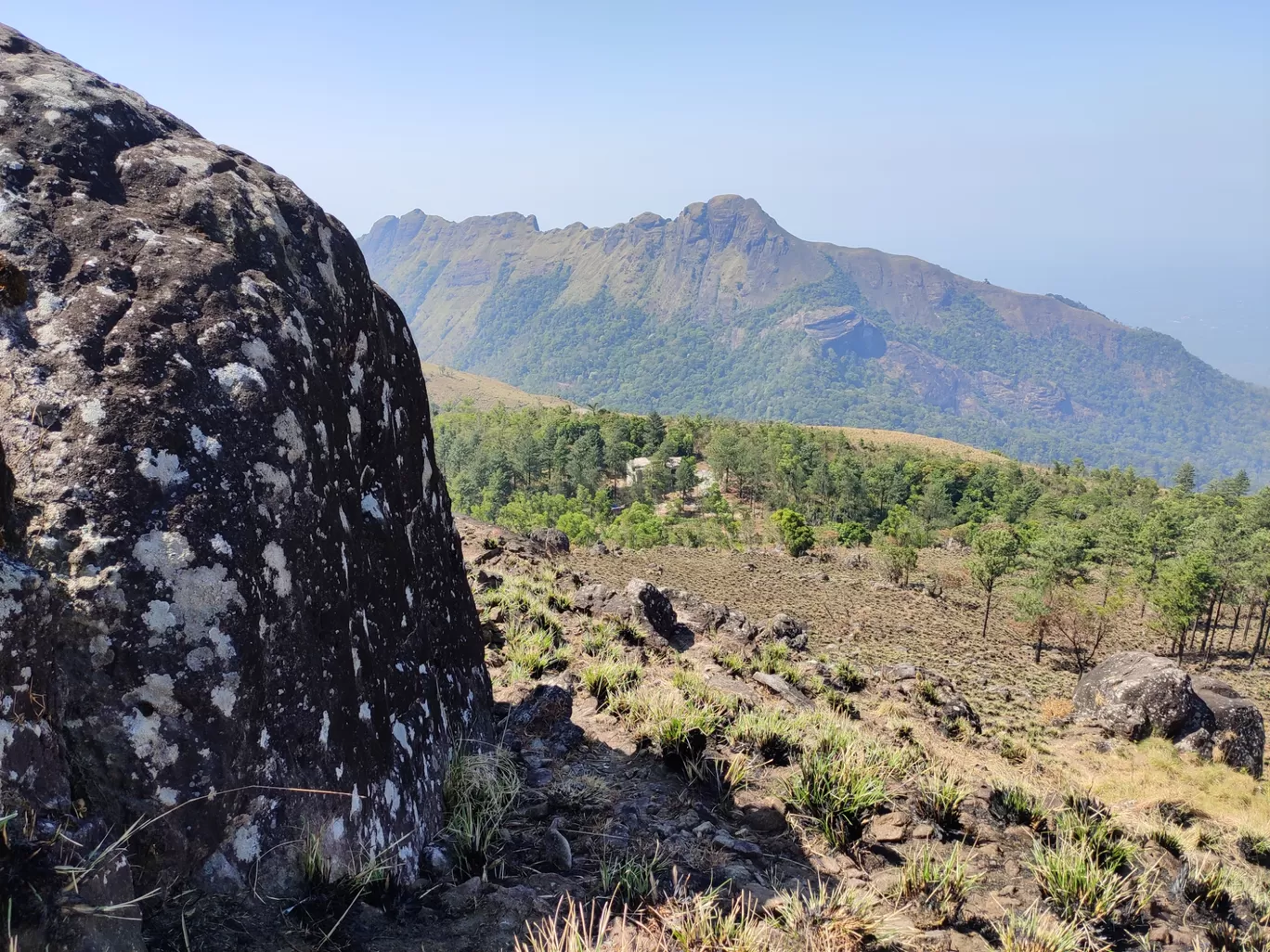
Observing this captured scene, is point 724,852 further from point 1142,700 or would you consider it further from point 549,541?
point 549,541

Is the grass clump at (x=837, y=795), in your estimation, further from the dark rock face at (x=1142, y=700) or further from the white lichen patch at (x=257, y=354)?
the dark rock face at (x=1142, y=700)

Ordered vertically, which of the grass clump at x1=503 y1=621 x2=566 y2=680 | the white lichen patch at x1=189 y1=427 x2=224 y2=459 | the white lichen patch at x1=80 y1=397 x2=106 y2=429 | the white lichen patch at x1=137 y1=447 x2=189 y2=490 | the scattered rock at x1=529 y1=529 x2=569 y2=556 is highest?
the white lichen patch at x1=80 y1=397 x2=106 y2=429

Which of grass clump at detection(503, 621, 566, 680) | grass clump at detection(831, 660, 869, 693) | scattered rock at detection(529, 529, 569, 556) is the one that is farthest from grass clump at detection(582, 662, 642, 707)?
scattered rock at detection(529, 529, 569, 556)

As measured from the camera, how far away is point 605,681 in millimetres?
8602

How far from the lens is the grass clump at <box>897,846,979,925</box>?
461cm

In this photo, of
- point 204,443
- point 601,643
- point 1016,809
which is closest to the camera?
point 204,443

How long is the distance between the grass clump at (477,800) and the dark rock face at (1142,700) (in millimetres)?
21280

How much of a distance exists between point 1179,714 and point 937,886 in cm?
1981

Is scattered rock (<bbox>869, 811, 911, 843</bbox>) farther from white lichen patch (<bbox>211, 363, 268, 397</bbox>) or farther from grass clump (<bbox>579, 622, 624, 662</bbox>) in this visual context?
white lichen patch (<bbox>211, 363, 268, 397</bbox>)

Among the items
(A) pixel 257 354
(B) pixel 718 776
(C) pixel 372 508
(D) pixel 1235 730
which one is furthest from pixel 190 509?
(D) pixel 1235 730

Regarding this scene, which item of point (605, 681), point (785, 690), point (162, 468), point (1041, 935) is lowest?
point (785, 690)

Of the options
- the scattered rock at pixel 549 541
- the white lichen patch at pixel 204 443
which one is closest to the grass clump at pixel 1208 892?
the white lichen patch at pixel 204 443

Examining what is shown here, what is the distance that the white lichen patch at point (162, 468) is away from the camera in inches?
133

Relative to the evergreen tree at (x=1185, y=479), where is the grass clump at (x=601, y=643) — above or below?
below
